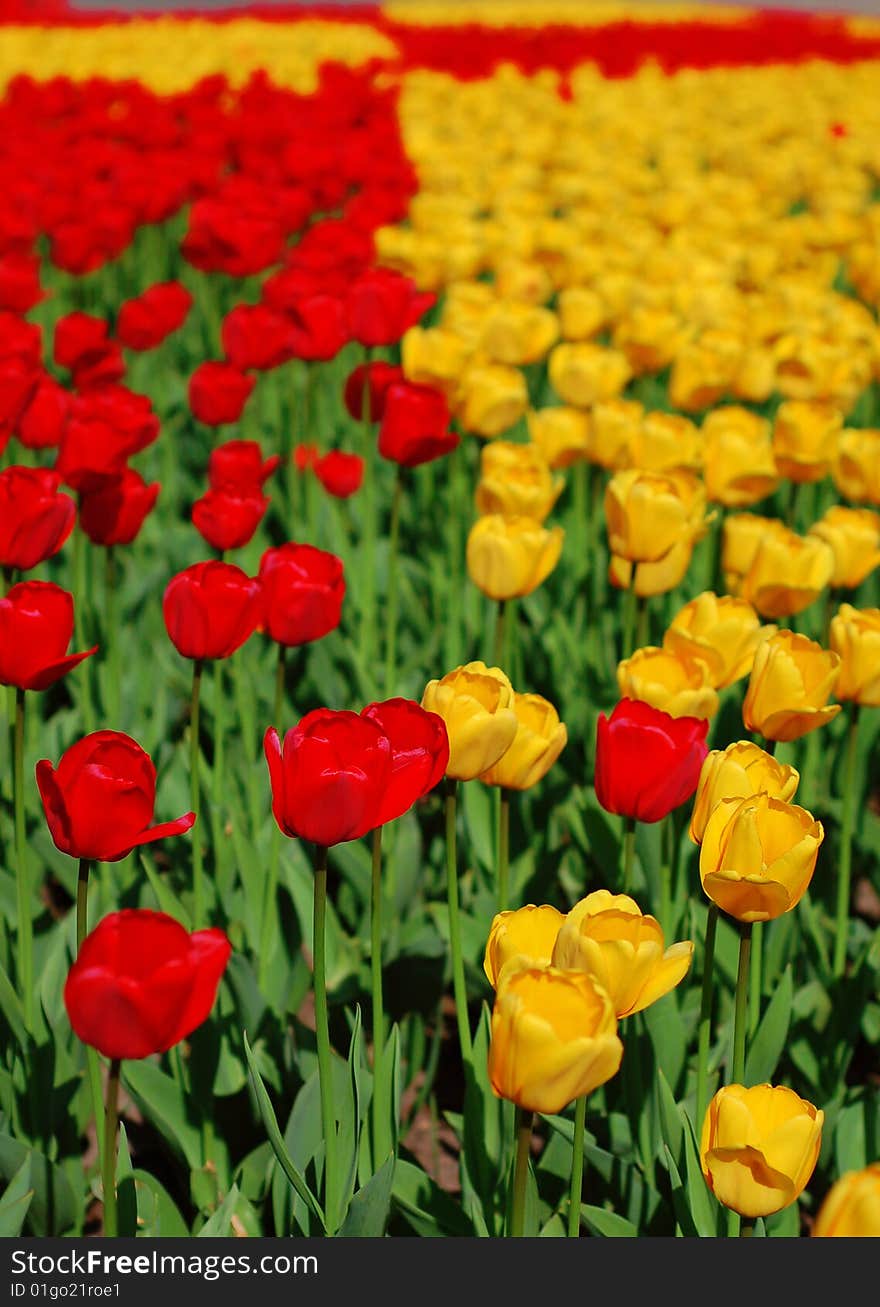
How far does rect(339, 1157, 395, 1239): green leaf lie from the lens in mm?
1497

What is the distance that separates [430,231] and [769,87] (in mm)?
9463

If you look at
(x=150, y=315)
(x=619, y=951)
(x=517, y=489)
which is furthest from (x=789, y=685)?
(x=150, y=315)

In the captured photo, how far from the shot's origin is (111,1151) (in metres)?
1.33

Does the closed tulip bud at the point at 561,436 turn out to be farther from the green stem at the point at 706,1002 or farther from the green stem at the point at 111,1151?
the green stem at the point at 111,1151

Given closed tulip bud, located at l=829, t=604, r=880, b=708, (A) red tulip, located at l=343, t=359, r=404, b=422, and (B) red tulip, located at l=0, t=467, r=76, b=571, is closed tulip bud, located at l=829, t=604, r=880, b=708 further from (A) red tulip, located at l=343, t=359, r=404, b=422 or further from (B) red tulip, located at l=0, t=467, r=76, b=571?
(A) red tulip, located at l=343, t=359, r=404, b=422

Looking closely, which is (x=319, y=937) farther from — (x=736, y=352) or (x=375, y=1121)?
(x=736, y=352)

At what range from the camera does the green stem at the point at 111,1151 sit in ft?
3.99

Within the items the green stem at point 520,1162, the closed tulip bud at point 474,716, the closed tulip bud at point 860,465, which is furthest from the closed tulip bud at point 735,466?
the green stem at point 520,1162

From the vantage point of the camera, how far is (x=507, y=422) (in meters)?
3.02

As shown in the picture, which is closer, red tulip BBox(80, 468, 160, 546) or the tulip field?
the tulip field

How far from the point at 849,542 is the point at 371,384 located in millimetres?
1083

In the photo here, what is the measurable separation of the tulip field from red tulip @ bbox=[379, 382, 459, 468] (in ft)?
0.03

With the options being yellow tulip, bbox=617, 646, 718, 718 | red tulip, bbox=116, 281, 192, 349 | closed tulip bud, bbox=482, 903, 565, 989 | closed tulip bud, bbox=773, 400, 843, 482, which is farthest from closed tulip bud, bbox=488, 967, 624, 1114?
red tulip, bbox=116, 281, 192, 349

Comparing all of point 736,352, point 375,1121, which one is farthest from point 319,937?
point 736,352
